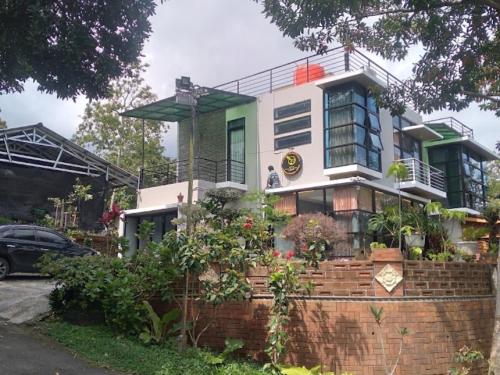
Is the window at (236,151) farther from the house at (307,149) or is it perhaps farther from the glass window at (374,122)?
the glass window at (374,122)

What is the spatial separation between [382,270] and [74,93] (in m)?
5.31

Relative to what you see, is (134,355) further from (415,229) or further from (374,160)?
(374,160)

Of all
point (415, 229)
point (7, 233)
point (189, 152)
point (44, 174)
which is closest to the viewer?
point (189, 152)

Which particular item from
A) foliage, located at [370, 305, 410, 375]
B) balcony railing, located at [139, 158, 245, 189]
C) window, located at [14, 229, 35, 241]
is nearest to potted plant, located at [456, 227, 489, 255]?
foliage, located at [370, 305, 410, 375]

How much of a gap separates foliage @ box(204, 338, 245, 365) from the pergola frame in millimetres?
15487

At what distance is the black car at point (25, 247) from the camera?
13.2 metres

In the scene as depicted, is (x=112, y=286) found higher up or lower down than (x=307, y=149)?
lower down

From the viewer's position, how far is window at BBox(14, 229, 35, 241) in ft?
44.5

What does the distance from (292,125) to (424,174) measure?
5884 millimetres

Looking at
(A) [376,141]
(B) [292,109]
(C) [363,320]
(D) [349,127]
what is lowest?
(C) [363,320]

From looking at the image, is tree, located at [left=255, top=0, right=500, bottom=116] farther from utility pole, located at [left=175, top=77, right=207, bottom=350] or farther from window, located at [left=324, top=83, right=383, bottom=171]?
Result: window, located at [left=324, top=83, right=383, bottom=171]

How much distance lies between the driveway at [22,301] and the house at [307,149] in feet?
17.5

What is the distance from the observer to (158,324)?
8.46 metres

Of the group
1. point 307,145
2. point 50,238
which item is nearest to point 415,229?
point 307,145
